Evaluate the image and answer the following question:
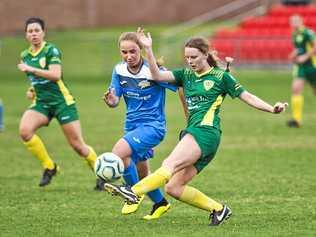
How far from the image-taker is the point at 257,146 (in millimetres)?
15430

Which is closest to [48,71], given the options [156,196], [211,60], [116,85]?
[116,85]

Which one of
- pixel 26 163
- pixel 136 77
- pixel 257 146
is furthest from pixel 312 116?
pixel 136 77

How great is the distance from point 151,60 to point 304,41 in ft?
34.3

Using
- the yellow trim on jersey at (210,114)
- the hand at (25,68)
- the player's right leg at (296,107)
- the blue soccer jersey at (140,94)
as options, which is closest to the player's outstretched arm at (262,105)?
the yellow trim on jersey at (210,114)

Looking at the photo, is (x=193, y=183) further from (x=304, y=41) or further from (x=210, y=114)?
(x=304, y=41)

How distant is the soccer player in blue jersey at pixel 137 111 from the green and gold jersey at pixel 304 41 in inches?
374

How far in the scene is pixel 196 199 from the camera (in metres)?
8.67

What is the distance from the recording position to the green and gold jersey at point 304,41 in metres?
18.6

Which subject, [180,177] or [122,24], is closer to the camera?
[180,177]

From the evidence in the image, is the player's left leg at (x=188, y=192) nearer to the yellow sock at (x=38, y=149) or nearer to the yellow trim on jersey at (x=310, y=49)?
the yellow sock at (x=38, y=149)

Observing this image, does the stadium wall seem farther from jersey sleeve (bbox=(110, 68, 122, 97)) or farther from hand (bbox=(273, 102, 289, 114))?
hand (bbox=(273, 102, 289, 114))

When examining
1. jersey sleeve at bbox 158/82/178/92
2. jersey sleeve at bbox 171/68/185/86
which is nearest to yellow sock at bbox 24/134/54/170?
jersey sleeve at bbox 158/82/178/92

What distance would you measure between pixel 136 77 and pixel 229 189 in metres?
2.32

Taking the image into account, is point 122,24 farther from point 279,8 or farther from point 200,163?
point 200,163
